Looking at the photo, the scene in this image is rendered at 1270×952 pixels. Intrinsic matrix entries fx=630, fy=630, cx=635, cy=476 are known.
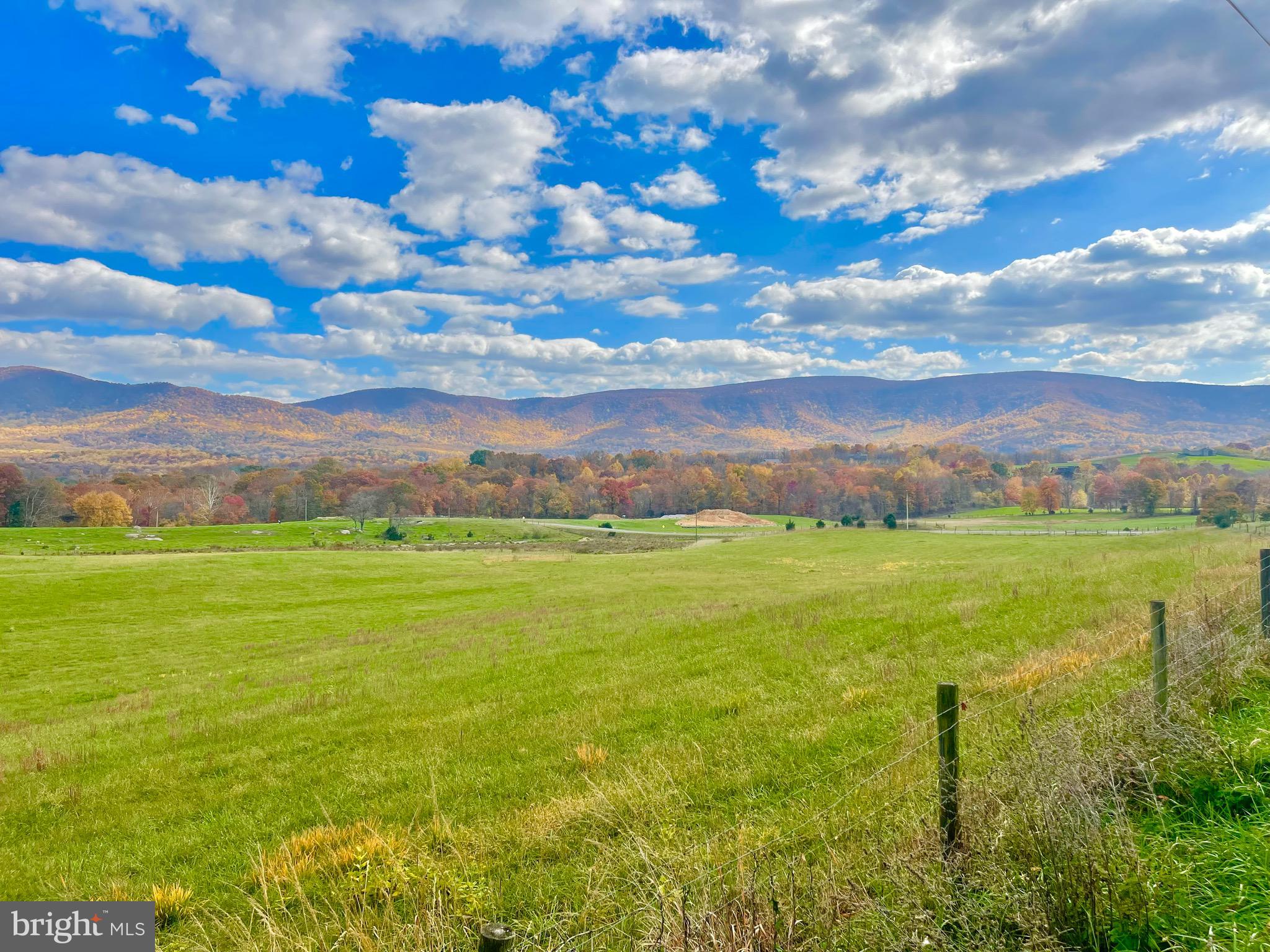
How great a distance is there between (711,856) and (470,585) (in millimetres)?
42057

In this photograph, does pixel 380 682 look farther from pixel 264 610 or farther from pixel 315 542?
pixel 315 542

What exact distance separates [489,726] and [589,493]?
15359 centimetres

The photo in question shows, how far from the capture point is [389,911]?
170 inches

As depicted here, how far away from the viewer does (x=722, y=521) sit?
121 meters

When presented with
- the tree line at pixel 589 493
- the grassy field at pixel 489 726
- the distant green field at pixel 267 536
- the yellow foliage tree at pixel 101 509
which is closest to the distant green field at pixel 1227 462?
the tree line at pixel 589 493

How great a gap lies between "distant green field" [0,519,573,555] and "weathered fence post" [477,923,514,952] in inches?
2930

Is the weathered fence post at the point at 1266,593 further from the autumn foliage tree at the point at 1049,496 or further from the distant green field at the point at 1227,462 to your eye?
the distant green field at the point at 1227,462

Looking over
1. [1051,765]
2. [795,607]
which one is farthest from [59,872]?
[795,607]

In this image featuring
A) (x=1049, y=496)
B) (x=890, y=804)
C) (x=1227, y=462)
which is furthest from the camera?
(x=1227, y=462)

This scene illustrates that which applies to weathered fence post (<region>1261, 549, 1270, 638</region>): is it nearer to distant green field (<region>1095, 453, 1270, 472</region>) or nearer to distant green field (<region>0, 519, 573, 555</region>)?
distant green field (<region>0, 519, 573, 555</region>)

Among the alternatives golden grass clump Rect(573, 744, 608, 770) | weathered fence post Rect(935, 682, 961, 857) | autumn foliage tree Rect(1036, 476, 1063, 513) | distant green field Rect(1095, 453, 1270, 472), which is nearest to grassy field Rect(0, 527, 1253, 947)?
golden grass clump Rect(573, 744, 608, 770)

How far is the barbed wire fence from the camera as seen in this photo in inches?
150

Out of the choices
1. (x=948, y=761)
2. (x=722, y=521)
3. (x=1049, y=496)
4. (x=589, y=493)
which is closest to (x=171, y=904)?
(x=948, y=761)

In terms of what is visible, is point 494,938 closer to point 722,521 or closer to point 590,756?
point 590,756
